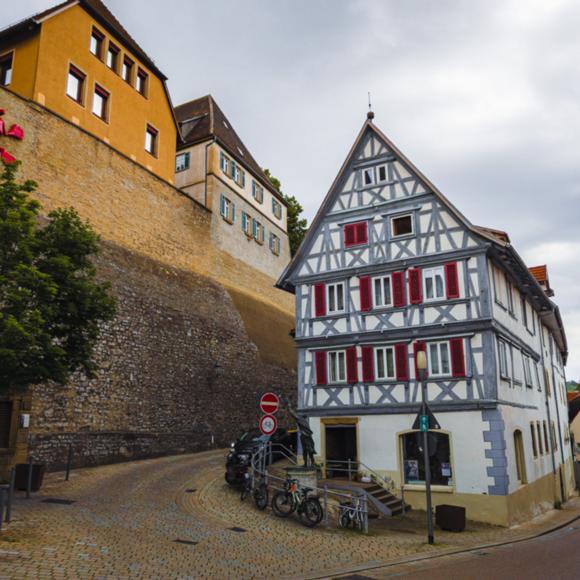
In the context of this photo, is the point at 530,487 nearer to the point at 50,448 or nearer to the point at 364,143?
the point at 364,143

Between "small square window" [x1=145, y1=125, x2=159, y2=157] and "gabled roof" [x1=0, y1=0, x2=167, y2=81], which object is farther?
"small square window" [x1=145, y1=125, x2=159, y2=157]

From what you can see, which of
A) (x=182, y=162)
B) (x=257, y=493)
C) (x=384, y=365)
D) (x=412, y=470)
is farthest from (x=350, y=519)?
(x=182, y=162)

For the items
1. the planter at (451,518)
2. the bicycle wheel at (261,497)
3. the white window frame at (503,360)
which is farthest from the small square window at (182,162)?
the planter at (451,518)

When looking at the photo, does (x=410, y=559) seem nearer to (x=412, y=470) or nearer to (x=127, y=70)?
(x=412, y=470)

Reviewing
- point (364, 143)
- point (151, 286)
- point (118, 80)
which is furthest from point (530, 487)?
point (118, 80)

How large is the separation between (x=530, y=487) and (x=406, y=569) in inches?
458

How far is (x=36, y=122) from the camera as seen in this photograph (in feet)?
73.4

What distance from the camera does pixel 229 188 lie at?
3706 centimetres

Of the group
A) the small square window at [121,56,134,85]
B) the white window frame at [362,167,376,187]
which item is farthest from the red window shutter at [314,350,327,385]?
the small square window at [121,56,134,85]

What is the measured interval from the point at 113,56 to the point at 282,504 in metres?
23.8

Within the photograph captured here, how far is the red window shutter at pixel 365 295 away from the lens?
20109 millimetres

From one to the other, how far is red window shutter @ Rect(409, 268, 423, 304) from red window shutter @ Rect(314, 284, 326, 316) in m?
3.50

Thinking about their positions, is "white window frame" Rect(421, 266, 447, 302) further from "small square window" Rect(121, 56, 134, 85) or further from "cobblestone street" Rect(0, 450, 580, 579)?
"small square window" Rect(121, 56, 134, 85)

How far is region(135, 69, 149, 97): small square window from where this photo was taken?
2955cm
